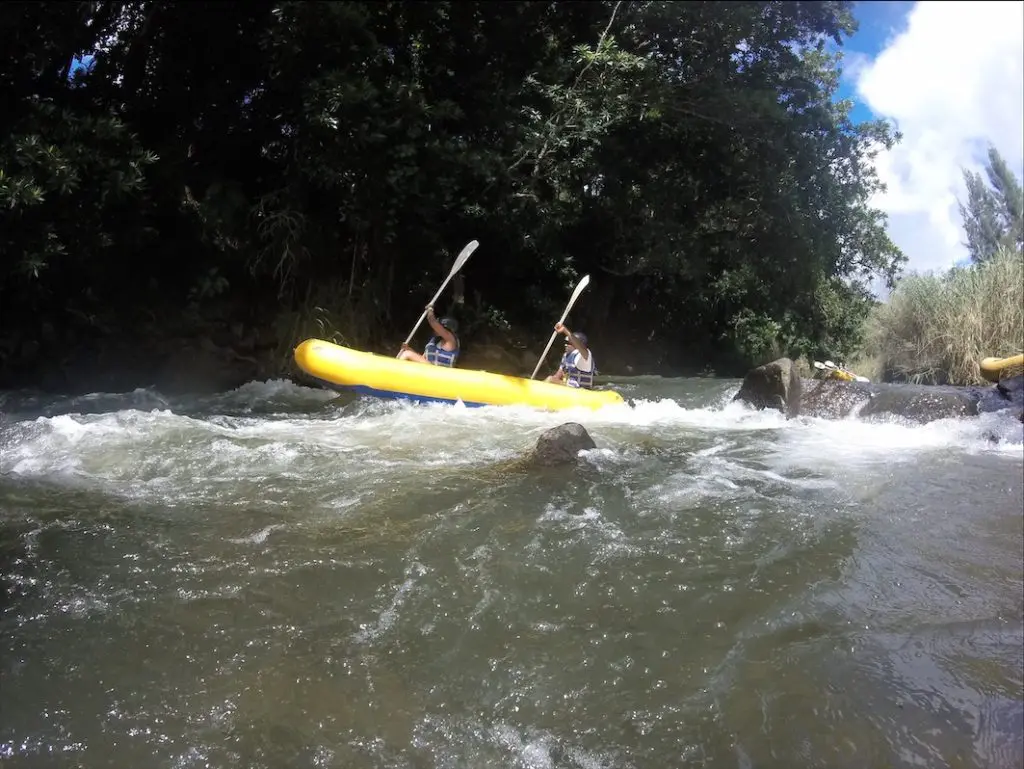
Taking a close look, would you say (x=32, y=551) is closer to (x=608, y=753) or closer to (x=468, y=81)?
(x=608, y=753)

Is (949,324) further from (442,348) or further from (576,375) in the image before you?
(442,348)

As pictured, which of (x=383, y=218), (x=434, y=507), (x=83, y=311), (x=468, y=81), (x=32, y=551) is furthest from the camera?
(x=468, y=81)

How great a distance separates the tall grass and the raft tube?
43.9 inches

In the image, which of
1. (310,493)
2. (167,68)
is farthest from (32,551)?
(167,68)

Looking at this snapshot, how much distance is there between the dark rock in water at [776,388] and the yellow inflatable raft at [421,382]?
2005 mm

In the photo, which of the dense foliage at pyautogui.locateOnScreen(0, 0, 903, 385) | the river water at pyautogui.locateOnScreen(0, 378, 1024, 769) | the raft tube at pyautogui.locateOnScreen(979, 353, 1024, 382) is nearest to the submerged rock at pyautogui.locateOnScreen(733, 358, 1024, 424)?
the raft tube at pyautogui.locateOnScreen(979, 353, 1024, 382)

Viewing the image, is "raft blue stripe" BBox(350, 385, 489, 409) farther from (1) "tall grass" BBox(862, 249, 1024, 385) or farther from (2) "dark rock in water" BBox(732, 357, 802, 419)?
(1) "tall grass" BBox(862, 249, 1024, 385)

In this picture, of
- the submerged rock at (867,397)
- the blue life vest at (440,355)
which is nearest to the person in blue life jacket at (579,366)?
the blue life vest at (440,355)

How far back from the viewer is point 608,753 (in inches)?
78.2

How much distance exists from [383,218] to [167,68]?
2.97 meters

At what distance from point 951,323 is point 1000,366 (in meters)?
1.99

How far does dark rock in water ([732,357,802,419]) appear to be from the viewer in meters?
7.89

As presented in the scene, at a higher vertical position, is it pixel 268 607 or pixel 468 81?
pixel 468 81

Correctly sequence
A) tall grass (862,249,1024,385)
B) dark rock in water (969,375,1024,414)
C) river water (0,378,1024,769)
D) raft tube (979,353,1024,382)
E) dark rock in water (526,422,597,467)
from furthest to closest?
1. tall grass (862,249,1024,385)
2. raft tube (979,353,1024,382)
3. dark rock in water (969,375,1024,414)
4. dark rock in water (526,422,597,467)
5. river water (0,378,1024,769)
